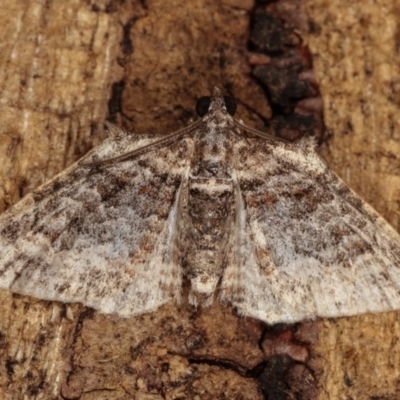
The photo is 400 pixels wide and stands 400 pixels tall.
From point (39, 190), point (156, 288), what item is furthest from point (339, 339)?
point (39, 190)

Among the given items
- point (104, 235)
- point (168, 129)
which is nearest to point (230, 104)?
point (168, 129)

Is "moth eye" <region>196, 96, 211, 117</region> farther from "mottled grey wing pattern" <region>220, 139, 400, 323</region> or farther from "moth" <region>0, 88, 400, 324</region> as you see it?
"mottled grey wing pattern" <region>220, 139, 400, 323</region>

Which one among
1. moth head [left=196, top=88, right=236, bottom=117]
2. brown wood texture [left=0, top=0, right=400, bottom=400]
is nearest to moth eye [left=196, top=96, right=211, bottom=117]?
moth head [left=196, top=88, right=236, bottom=117]

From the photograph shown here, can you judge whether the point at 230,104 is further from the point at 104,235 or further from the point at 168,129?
the point at 104,235

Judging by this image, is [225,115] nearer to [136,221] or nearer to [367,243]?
[136,221]

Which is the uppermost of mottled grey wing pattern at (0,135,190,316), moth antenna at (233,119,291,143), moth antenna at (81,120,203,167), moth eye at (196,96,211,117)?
moth eye at (196,96,211,117)

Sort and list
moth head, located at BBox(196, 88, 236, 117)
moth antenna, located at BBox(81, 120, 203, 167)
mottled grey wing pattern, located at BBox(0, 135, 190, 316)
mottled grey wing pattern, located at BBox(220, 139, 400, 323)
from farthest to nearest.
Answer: moth head, located at BBox(196, 88, 236, 117) < moth antenna, located at BBox(81, 120, 203, 167) < mottled grey wing pattern, located at BBox(220, 139, 400, 323) < mottled grey wing pattern, located at BBox(0, 135, 190, 316)
